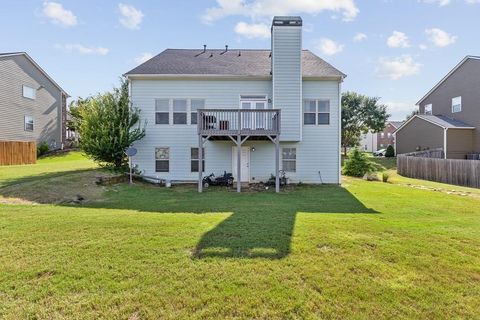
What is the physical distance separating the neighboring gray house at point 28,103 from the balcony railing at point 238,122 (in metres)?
19.3

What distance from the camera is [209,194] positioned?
12.1 meters

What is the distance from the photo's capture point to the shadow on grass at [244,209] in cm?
509

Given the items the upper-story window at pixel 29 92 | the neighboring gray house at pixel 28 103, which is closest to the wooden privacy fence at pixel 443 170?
the neighboring gray house at pixel 28 103

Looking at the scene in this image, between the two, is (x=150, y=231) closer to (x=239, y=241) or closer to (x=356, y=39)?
(x=239, y=241)

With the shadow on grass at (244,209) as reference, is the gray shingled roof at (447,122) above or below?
above

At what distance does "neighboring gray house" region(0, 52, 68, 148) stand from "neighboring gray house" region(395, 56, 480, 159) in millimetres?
36136

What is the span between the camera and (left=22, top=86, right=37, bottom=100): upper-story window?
25.3 meters

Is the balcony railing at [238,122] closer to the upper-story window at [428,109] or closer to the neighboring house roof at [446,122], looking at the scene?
the neighboring house roof at [446,122]

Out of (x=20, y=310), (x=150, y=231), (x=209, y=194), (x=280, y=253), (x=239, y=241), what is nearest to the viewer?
(x=20, y=310)

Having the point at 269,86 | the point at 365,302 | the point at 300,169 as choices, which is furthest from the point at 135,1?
the point at 365,302

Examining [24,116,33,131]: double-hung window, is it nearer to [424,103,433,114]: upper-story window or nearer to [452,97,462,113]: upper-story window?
[452,97,462,113]: upper-story window

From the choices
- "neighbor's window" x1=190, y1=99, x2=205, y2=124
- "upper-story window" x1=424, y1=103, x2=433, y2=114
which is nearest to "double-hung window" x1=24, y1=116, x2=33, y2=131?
"neighbor's window" x1=190, y1=99, x2=205, y2=124

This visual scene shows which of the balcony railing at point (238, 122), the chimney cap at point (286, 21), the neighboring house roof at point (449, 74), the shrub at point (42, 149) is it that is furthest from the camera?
the shrub at point (42, 149)

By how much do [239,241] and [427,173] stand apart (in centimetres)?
1965
